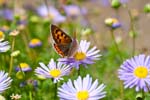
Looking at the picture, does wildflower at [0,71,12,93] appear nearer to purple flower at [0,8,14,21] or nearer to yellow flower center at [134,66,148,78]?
yellow flower center at [134,66,148,78]

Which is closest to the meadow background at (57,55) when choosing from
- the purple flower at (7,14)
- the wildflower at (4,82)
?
the purple flower at (7,14)

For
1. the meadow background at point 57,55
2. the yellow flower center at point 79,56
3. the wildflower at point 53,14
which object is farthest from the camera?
the wildflower at point 53,14

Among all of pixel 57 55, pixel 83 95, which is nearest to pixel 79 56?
pixel 83 95

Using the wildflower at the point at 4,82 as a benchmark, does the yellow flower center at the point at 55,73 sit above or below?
above

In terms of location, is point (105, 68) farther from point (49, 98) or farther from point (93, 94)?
point (93, 94)

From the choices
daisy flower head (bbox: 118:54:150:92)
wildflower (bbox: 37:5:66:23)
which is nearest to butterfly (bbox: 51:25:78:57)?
daisy flower head (bbox: 118:54:150:92)

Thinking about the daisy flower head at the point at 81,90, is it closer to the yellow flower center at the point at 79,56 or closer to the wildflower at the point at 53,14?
the yellow flower center at the point at 79,56

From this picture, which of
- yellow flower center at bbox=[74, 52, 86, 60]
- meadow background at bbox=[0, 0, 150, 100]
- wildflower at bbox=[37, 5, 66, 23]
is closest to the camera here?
yellow flower center at bbox=[74, 52, 86, 60]
